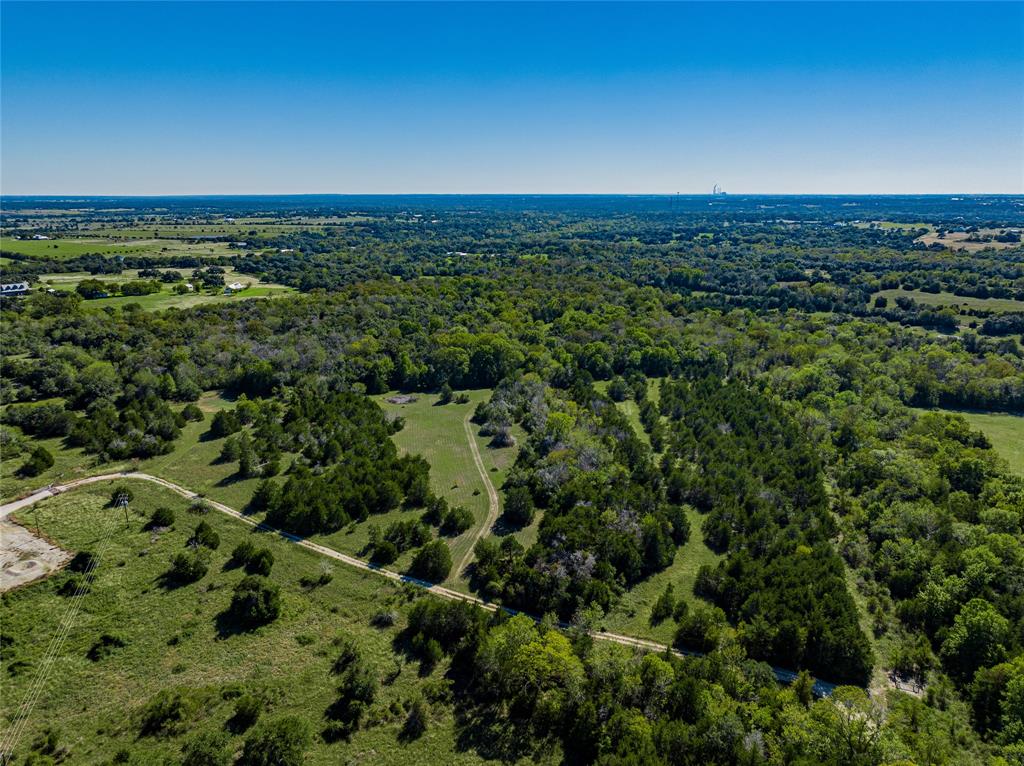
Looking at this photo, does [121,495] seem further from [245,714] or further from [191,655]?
[245,714]

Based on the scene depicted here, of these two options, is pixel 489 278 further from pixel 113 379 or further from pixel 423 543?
pixel 423 543

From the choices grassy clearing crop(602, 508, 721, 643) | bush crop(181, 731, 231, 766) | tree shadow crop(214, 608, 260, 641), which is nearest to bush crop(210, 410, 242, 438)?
tree shadow crop(214, 608, 260, 641)

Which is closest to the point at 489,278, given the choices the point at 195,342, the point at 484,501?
the point at 195,342

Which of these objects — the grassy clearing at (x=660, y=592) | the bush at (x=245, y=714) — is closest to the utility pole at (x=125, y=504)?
the bush at (x=245, y=714)

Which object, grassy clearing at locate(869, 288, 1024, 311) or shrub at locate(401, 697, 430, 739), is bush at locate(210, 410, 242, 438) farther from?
grassy clearing at locate(869, 288, 1024, 311)

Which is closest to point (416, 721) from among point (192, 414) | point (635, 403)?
point (192, 414)

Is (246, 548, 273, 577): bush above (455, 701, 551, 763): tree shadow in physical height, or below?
above
